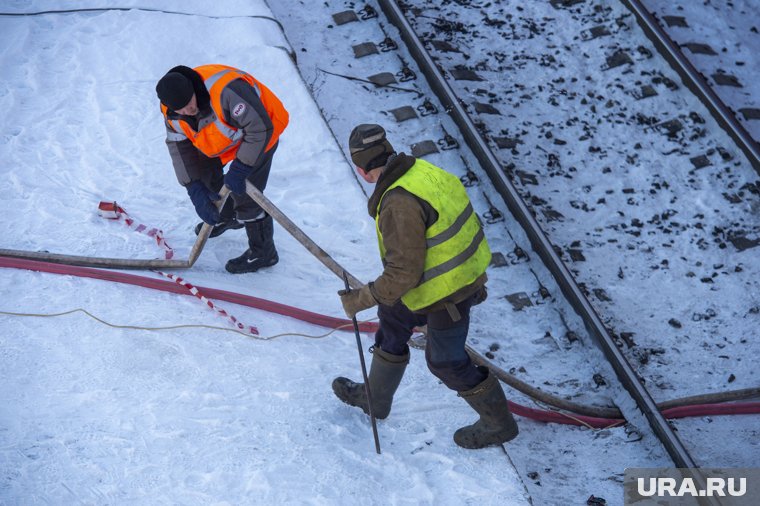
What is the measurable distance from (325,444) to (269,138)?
204 cm

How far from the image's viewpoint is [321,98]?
27.5ft

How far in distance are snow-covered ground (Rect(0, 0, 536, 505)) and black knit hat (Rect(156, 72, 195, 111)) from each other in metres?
1.46

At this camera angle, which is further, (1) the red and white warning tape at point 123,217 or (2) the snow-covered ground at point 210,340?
(1) the red and white warning tape at point 123,217

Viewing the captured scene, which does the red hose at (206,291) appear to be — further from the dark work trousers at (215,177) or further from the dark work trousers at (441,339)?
the dark work trousers at (441,339)

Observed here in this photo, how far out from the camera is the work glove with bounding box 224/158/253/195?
19.7 ft

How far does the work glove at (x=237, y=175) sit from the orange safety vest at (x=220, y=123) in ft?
0.44

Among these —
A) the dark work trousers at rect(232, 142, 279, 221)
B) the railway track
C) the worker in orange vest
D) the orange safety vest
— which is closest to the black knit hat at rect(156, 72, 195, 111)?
the worker in orange vest

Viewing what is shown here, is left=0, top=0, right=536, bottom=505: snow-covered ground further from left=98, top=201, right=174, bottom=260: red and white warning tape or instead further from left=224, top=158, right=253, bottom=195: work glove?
left=224, top=158, right=253, bottom=195: work glove

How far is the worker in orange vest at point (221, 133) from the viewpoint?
5.73 meters

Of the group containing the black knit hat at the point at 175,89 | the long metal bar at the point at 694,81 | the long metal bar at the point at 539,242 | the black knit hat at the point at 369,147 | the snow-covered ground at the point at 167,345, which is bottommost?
the snow-covered ground at the point at 167,345

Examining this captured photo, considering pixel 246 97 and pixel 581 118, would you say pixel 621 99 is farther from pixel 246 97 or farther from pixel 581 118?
pixel 246 97

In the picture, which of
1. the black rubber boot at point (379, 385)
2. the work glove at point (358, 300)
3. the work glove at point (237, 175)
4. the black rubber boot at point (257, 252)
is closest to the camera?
the work glove at point (358, 300)

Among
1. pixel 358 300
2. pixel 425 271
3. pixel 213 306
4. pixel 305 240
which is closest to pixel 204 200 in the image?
pixel 213 306

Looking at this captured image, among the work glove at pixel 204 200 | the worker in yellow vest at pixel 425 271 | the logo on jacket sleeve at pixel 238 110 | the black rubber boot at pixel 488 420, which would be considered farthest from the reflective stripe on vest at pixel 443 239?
the work glove at pixel 204 200
